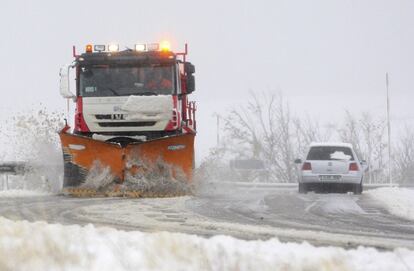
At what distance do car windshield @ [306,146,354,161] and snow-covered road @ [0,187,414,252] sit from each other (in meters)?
6.35

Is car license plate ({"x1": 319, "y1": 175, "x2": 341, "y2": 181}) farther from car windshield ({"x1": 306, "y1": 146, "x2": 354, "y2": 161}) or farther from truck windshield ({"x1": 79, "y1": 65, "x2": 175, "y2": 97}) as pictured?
truck windshield ({"x1": 79, "y1": 65, "x2": 175, "y2": 97})

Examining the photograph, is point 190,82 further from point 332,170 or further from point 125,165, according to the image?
point 332,170

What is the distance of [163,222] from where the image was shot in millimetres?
8883

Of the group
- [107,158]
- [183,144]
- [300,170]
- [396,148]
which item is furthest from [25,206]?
[396,148]

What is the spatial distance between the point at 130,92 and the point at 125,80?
0.32 metres

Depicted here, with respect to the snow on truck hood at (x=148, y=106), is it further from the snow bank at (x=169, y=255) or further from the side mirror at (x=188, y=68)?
the snow bank at (x=169, y=255)

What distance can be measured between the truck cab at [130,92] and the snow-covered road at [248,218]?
2.07 m

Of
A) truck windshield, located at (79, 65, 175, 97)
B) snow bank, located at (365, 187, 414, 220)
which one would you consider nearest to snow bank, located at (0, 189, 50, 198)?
truck windshield, located at (79, 65, 175, 97)

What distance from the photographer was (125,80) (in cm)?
1488

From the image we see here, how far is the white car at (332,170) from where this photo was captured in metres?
19.4

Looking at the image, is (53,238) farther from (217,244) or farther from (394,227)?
(394,227)

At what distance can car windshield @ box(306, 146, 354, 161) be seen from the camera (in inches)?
775

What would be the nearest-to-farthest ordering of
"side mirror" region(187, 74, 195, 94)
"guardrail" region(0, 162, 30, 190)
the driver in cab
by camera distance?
the driver in cab → "side mirror" region(187, 74, 195, 94) → "guardrail" region(0, 162, 30, 190)

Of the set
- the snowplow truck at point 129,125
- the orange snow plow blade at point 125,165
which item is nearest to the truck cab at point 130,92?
the snowplow truck at point 129,125
